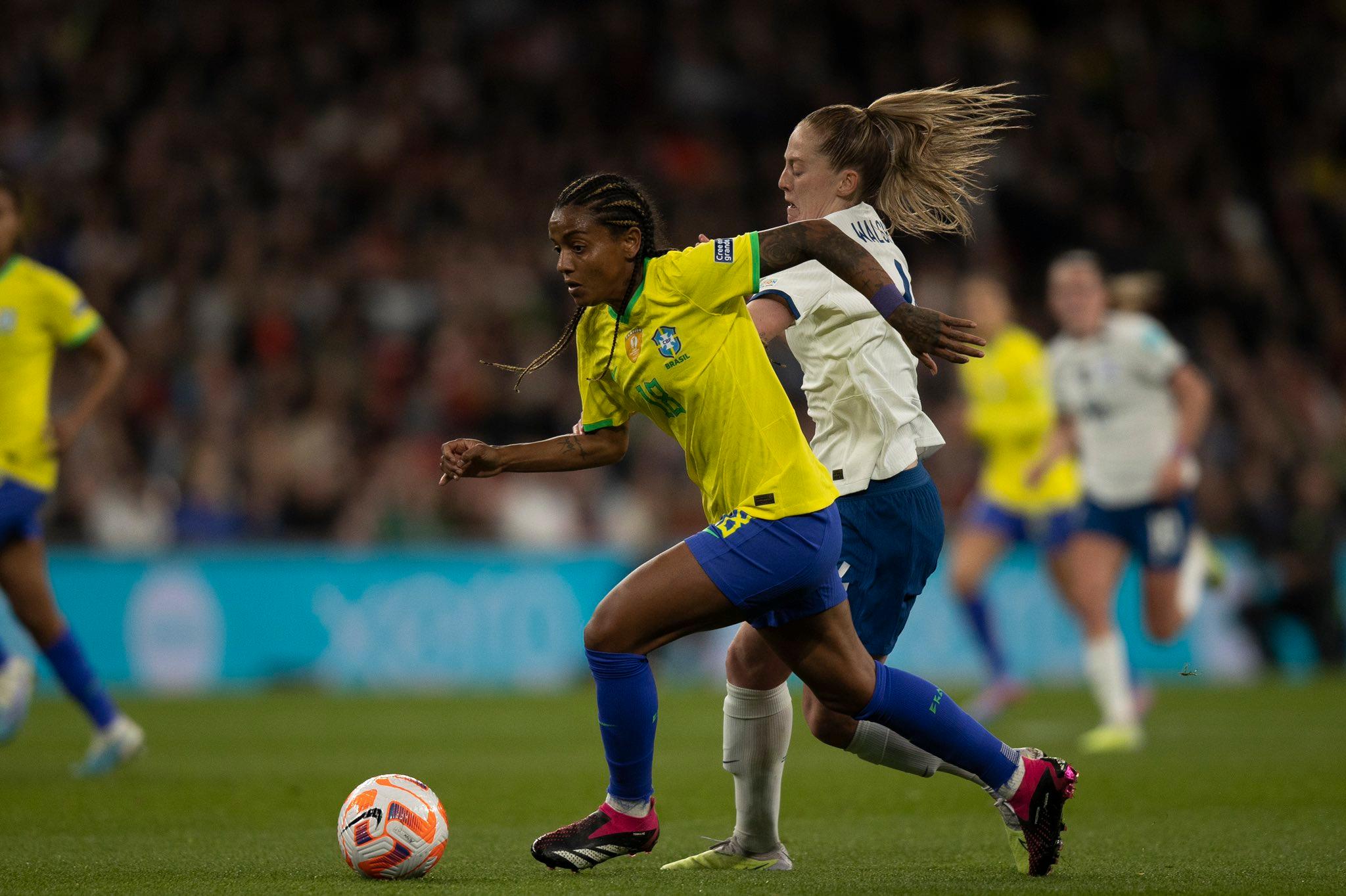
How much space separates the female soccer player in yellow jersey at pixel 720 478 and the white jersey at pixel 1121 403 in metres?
5.21

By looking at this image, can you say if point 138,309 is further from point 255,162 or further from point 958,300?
point 958,300

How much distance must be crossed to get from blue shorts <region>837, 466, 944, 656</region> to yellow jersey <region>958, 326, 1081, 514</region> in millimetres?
5793

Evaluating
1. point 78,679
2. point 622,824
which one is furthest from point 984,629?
point 622,824

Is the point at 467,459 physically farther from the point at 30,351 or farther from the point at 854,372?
the point at 30,351

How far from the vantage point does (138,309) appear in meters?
16.1

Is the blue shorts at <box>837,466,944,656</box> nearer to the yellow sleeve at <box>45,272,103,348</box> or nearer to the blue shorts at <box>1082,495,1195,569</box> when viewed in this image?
the yellow sleeve at <box>45,272,103,348</box>

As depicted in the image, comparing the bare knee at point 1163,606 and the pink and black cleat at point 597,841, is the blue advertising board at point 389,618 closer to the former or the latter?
the bare knee at point 1163,606

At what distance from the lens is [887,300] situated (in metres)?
4.30

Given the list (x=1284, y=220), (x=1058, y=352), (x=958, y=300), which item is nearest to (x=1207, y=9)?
(x=1284, y=220)

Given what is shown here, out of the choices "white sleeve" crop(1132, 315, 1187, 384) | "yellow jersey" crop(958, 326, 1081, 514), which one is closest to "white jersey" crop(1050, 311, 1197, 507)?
"white sleeve" crop(1132, 315, 1187, 384)

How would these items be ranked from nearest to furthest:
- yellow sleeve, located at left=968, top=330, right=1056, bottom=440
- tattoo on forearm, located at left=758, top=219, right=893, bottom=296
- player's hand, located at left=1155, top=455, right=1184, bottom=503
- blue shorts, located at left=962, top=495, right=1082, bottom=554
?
tattoo on forearm, located at left=758, top=219, right=893, bottom=296 < player's hand, located at left=1155, top=455, right=1184, bottom=503 < blue shorts, located at left=962, top=495, right=1082, bottom=554 < yellow sleeve, located at left=968, top=330, right=1056, bottom=440

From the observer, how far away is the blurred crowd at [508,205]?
15141 mm

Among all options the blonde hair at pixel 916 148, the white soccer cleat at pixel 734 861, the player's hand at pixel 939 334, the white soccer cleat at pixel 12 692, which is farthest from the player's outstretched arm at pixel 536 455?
the white soccer cleat at pixel 12 692

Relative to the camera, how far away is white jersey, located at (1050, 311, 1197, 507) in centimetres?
962
